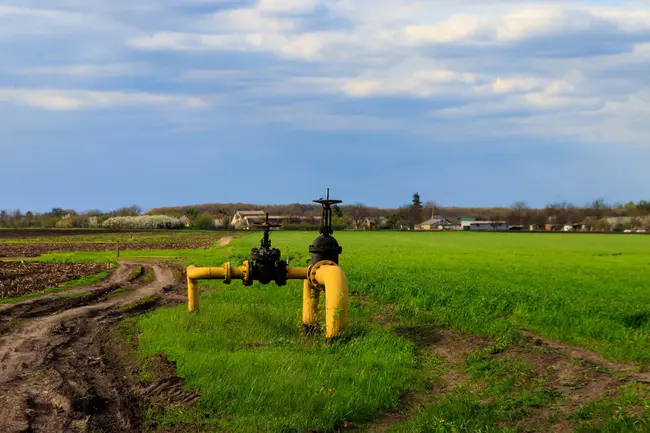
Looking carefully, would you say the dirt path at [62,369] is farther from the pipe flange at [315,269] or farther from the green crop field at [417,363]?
the pipe flange at [315,269]

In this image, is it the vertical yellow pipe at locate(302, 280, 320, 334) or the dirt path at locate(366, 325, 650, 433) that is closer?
the dirt path at locate(366, 325, 650, 433)

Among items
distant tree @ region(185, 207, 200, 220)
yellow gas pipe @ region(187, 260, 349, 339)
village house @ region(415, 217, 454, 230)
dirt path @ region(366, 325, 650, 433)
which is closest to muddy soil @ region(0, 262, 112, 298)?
yellow gas pipe @ region(187, 260, 349, 339)

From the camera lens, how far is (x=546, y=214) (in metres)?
169

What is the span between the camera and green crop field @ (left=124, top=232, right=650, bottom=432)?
9156mm

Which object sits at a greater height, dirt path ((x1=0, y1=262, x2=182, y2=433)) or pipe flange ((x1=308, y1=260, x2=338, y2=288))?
pipe flange ((x1=308, y1=260, x2=338, y2=288))

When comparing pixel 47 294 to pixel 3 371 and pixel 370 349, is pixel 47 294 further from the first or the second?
pixel 370 349

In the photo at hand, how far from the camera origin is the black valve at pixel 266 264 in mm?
16031

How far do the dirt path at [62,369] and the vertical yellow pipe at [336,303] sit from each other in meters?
4.50

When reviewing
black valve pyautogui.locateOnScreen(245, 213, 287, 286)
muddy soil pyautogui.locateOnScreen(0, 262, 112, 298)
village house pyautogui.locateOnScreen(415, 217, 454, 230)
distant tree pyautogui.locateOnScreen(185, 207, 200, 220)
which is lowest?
muddy soil pyautogui.locateOnScreen(0, 262, 112, 298)

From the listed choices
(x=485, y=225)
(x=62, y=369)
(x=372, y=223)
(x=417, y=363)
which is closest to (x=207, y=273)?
(x=62, y=369)

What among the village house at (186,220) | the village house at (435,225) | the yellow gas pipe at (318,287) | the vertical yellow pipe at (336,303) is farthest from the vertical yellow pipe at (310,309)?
the village house at (435,225)

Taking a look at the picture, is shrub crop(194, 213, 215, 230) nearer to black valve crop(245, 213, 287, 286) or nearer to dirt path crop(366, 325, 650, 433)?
black valve crop(245, 213, 287, 286)

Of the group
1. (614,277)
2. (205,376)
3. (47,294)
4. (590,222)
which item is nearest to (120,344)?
(205,376)

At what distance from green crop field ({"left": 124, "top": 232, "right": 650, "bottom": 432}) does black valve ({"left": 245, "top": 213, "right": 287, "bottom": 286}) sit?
1.34 metres
